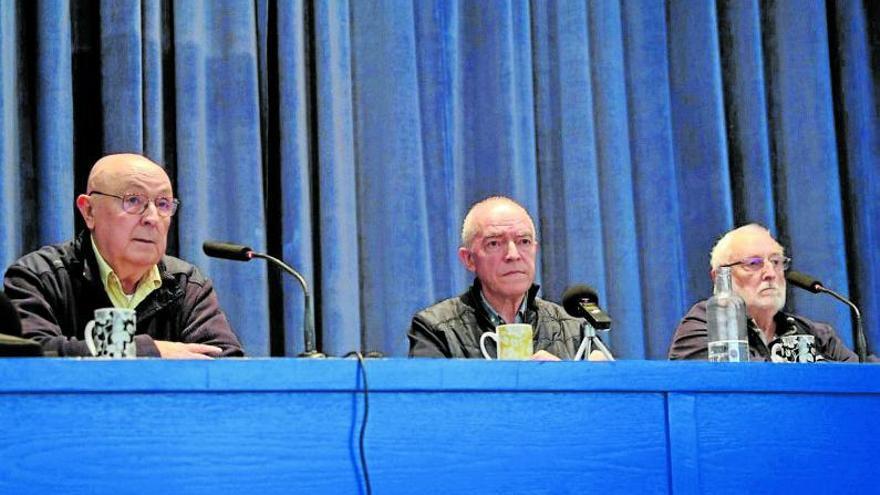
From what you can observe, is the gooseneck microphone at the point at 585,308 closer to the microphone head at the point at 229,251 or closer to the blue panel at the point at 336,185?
the microphone head at the point at 229,251

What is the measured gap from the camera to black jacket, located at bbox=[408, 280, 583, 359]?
301cm

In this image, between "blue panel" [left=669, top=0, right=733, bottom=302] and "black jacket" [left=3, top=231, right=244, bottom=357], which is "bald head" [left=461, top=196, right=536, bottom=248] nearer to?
"black jacket" [left=3, top=231, right=244, bottom=357]

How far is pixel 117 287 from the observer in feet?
9.24

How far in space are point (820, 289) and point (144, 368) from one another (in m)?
1.79

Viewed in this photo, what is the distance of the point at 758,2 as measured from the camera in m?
4.11

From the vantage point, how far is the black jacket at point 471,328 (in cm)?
301

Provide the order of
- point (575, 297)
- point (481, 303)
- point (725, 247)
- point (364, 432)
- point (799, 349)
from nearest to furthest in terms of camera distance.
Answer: point (364, 432) < point (575, 297) < point (799, 349) < point (481, 303) < point (725, 247)

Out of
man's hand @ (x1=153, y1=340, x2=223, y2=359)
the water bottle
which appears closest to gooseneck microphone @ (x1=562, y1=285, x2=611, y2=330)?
the water bottle

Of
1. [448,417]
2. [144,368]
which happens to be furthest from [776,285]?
[144,368]

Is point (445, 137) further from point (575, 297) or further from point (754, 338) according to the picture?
point (575, 297)

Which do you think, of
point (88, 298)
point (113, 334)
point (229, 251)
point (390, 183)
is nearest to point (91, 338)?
point (113, 334)

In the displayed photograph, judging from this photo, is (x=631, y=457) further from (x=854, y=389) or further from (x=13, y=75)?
(x=13, y=75)

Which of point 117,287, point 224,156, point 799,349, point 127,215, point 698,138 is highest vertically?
point 698,138

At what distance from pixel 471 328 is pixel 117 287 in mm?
880
